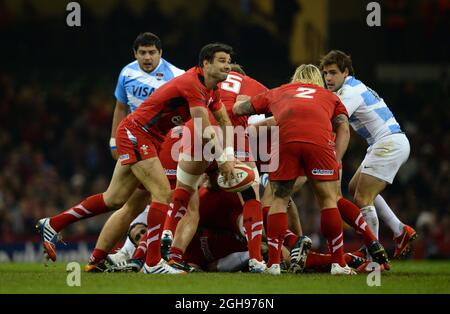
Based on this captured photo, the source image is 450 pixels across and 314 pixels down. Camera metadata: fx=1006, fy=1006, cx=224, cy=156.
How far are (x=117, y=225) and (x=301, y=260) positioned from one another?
5.94 feet

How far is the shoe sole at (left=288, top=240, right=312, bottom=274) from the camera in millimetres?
8922

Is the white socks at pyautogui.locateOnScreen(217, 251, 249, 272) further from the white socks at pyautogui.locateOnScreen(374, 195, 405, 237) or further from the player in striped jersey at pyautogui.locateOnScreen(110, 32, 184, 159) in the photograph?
the player in striped jersey at pyautogui.locateOnScreen(110, 32, 184, 159)

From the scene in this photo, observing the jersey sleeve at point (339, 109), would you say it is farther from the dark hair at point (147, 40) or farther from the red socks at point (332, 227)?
the dark hair at point (147, 40)

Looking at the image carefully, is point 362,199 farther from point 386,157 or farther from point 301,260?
point 301,260

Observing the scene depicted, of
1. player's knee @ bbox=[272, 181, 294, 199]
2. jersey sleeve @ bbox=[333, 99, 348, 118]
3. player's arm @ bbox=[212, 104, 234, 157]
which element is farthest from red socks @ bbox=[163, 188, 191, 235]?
jersey sleeve @ bbox=[333, 99, 348, 118]

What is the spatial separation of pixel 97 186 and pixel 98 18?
403 centimetres

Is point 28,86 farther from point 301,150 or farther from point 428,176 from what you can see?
point 301,150

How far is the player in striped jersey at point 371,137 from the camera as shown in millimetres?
9898

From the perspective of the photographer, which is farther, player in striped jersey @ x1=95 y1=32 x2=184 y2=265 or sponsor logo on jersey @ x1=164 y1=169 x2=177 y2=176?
player in striped jersey @ x1=95 y1=32 x2=184 y2=265

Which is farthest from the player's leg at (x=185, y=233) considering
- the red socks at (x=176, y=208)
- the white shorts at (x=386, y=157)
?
the white shorts at (x=386, y=157)

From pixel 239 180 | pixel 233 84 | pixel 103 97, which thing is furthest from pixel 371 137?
pixel 103 97

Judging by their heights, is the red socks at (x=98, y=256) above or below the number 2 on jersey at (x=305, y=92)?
below

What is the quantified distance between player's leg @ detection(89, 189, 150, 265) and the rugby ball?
3.55ft

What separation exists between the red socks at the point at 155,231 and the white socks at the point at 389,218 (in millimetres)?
2574
